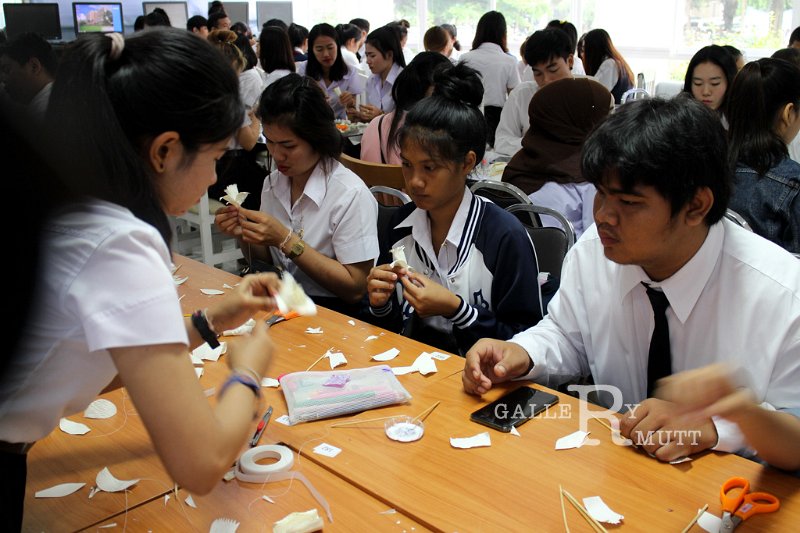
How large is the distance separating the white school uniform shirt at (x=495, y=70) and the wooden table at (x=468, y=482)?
5.73 meters

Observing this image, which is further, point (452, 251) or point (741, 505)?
point (452, 251)

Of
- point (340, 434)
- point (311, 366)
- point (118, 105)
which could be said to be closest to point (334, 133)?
point (311, 366)

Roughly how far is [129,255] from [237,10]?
12.8m

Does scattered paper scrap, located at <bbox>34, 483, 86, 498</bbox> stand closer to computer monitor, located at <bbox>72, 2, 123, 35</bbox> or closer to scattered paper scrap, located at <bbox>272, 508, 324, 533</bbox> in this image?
scattered paper scrap, located at <bbox>272, 508, 324, 533</bbox>

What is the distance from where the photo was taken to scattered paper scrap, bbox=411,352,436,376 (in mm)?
1845

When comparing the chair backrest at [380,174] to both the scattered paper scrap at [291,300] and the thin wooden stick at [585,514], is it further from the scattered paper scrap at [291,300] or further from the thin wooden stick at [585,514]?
the thin wooden stick at [585,514]

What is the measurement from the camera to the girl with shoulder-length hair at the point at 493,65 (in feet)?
22.8

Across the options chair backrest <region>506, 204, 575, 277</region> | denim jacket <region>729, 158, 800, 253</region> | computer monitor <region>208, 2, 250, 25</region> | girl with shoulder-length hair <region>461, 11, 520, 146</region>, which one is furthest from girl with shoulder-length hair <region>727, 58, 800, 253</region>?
computer monitor <region>208, 2, 250, 25</region>

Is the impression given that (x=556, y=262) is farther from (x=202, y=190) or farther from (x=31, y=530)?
(x=31, y=530)

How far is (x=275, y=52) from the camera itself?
6.91 meters

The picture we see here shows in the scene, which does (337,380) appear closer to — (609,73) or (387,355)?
(387,355)

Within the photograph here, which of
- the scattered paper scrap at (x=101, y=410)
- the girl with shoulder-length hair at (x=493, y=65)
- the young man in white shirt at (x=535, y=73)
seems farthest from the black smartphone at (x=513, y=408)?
the girl with shoulder-length hair at (x=493, y=65)

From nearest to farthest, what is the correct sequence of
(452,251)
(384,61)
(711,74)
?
(452,251) < (711,74) < (384,61)

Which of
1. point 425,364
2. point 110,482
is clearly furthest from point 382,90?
point 110,482
